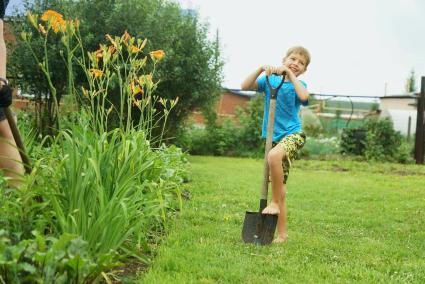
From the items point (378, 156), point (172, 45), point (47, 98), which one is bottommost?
point (378, 156)

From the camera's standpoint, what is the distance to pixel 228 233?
4.13 meters

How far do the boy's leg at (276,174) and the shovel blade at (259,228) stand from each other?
52 millimetres

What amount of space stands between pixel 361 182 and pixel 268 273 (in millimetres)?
5978

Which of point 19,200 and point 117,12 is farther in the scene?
point 117,12

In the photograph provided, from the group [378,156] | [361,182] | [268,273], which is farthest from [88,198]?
[378,156]

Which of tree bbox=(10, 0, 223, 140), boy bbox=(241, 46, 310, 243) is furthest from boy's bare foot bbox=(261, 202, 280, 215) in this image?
tree bbox=(10, 0, 223, 140)

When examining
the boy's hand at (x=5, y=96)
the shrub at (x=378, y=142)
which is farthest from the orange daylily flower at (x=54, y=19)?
the shrub at (x=378, y=142)

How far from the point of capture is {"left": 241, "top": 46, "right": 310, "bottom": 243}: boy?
399cm

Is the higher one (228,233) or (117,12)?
(117,12)

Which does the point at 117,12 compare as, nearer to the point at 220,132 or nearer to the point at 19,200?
the point at 19,200

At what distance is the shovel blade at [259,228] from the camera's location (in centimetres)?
387

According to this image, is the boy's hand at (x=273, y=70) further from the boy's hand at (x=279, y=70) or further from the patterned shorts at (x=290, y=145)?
the patterned shorts at (x=290, y=145)

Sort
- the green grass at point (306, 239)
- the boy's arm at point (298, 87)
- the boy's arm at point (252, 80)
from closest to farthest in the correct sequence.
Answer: the green grass at point (306, 239) < the boy's arm at point (298, 87) < the boy's arm at point (252, 80)

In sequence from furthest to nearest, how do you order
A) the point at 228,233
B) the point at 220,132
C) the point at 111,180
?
1. the point at 220,132
2. the point at 228,233
3. the point at 111,180
